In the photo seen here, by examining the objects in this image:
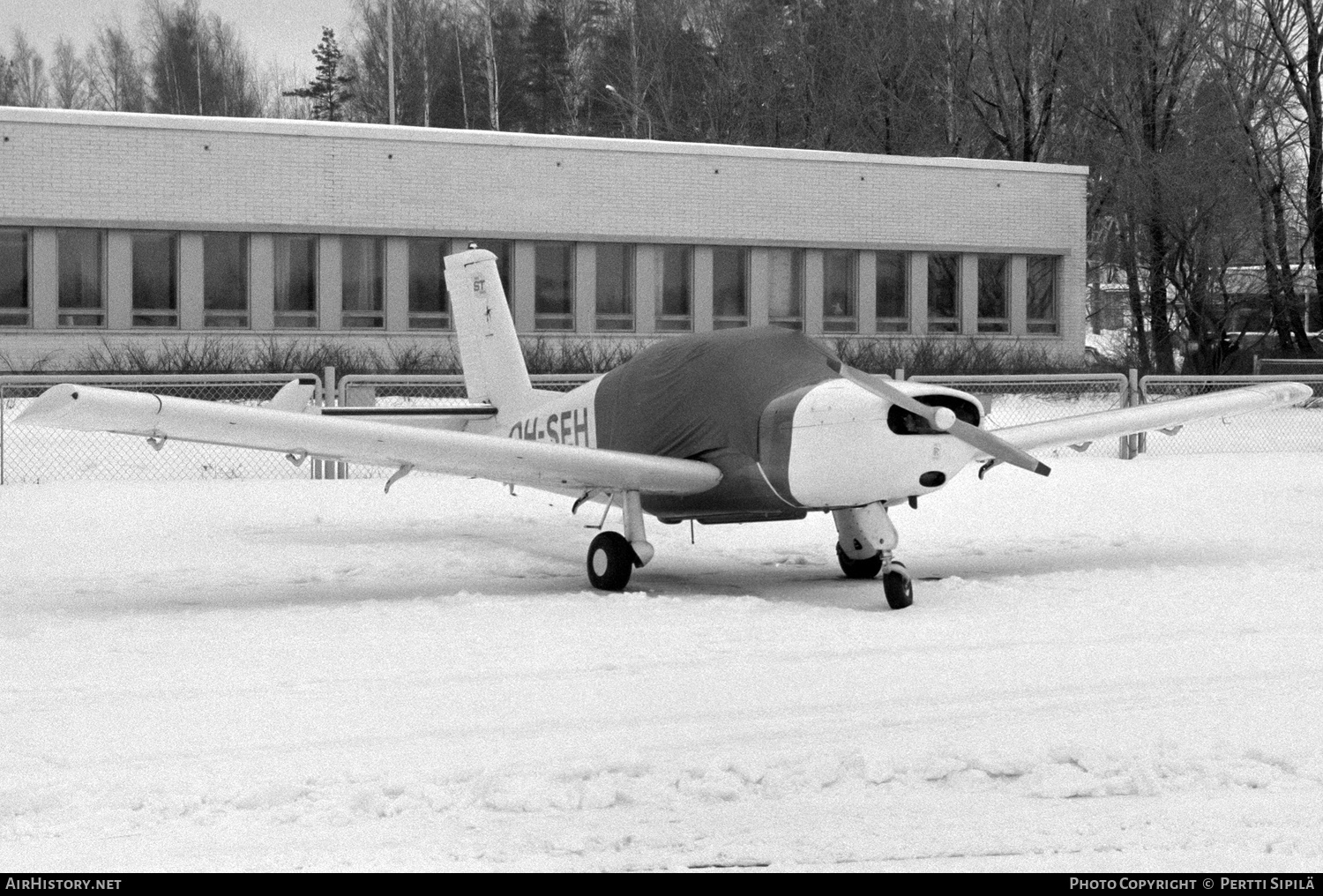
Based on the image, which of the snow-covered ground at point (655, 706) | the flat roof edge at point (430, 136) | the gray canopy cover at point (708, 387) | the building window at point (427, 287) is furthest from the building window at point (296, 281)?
the gray canopy cover at point (708, 387)

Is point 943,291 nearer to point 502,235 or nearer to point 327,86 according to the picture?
point 502,235

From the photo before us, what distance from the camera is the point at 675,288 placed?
3200 cm

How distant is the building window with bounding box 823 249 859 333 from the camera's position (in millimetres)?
32938

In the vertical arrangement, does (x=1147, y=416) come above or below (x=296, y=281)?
below

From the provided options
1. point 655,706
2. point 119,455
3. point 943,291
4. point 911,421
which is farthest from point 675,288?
point 655,706

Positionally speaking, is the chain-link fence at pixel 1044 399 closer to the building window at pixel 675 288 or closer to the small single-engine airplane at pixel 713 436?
the building window at pixel 675 288

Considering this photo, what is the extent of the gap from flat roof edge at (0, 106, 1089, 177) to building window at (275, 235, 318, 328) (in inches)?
81.1

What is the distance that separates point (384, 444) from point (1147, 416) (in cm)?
601

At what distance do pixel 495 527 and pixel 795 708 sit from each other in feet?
26.1

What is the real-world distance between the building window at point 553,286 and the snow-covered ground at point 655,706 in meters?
18.0

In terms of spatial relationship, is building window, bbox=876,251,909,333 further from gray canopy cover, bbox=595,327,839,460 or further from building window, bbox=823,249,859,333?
gray canopy cover, bbox=595,327,839,460

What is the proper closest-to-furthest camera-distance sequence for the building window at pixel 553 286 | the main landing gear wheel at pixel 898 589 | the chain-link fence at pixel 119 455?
the main landing gear wheel at pixel 898 589 < the chain-link fence at pixel 119 455 < the building window at pixel 553 286

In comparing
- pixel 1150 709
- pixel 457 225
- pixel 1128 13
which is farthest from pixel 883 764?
pixel 1128 13

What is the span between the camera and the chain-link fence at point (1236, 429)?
803 inches
